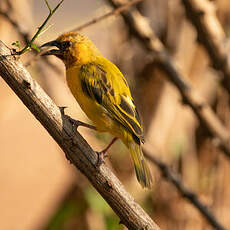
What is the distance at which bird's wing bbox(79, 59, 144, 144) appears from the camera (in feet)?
10.8

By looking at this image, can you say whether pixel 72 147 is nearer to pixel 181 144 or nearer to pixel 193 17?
pixel 193 17

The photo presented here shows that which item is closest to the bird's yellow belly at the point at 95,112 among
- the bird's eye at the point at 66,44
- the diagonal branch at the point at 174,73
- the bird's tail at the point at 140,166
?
the bird's tail at the point at 140,166

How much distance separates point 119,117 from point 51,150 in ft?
19.2

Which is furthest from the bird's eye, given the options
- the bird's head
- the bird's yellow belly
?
the bird's yellow belly

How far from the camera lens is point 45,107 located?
6.81ft

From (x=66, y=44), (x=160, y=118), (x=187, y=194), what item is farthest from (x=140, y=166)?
(x=160, y=118)

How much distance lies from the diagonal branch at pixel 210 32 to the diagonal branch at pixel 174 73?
34cm

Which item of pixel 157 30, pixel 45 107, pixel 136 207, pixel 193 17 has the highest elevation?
pixel 157 30

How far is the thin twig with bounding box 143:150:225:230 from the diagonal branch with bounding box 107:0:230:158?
650mm

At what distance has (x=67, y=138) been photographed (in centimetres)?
217

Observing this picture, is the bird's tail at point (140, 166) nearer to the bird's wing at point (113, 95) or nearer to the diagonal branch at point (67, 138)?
the bird's wing at point (113, 95)

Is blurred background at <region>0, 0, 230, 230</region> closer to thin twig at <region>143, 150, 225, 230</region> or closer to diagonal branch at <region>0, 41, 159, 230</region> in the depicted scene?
thin twig at <region>143, 150, 225, 230</region>

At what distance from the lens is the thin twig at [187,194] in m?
3.61

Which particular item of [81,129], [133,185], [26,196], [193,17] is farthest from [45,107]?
[26,196]
